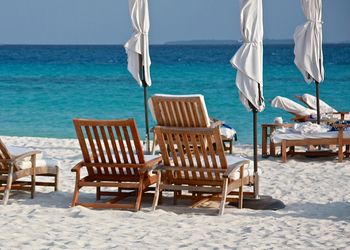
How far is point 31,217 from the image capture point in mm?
6141

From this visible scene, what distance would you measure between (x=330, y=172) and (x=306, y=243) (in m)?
3.45

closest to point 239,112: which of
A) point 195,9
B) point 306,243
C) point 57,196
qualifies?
point 57,196

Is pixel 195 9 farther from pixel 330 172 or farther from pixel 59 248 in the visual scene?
pixel 59 248

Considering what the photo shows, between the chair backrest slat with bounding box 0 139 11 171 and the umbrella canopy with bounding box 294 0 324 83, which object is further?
the umbrella canopy with bounding box 294 0 324 83

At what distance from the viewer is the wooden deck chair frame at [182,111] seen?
20.5 ft

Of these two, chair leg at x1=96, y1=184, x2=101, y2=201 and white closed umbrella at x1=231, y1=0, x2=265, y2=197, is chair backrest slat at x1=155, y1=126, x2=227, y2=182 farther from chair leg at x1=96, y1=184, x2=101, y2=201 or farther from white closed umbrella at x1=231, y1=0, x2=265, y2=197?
chair leg at x1=96, y1=184, x2=101, y2=201

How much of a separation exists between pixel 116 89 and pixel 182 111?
2297 centimetres

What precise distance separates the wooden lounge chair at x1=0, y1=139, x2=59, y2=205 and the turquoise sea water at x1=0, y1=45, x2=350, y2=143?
7608mm

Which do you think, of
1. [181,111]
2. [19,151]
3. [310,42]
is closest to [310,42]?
[310,42]

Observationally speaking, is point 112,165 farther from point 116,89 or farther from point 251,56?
point 116,89

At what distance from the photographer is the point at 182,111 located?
6.29 metres

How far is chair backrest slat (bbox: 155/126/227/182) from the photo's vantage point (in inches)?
241

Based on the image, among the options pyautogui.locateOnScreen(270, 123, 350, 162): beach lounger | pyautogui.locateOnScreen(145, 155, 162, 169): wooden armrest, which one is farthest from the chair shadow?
pyautogui.locateOnScreen(270, 123, 350, 162): beach lounger

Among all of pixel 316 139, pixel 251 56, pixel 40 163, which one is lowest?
pixel 316 139
